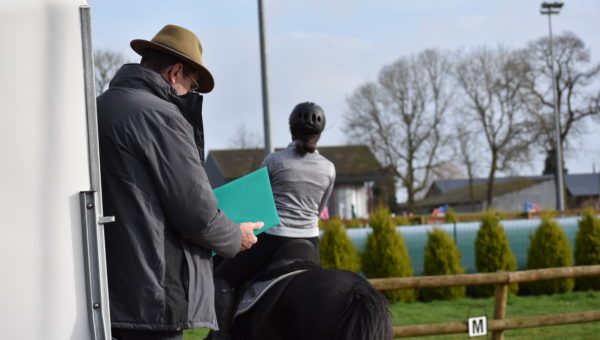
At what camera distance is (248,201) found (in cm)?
343

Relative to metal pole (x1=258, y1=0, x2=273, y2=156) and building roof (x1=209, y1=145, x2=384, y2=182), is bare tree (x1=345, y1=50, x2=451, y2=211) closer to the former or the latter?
building roof (x1=209, y1=145, x2=384, y2=182)

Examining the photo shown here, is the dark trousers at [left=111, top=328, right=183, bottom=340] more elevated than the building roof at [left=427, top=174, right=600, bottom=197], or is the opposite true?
the dark trousers at [left=111, top=328, right=183, bottom=340]

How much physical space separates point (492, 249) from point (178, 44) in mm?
13346

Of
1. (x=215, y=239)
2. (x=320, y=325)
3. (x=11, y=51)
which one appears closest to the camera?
(x=11, y=51)

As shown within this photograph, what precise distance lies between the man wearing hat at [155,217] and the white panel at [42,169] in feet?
1.52

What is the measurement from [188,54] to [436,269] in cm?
1251

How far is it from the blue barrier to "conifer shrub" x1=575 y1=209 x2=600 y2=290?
0.55 metres

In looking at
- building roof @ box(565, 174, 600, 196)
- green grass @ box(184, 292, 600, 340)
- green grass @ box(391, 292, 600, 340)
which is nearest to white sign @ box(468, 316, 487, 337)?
green grass @ box(184, 292, 600, 340)

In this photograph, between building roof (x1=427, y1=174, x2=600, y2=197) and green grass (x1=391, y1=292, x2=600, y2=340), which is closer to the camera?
green grass (x1=391, y1=292, x2=600, y2=340)

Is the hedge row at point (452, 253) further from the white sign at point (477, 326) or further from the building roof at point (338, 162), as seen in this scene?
the building roof at point (338, 162)

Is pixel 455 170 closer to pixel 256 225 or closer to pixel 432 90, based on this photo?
pixel 432 90

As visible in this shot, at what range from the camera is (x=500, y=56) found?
54219mm

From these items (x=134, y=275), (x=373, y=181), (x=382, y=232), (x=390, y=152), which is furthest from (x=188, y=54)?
(x=373, y=181)

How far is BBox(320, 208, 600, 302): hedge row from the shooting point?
14383mm
